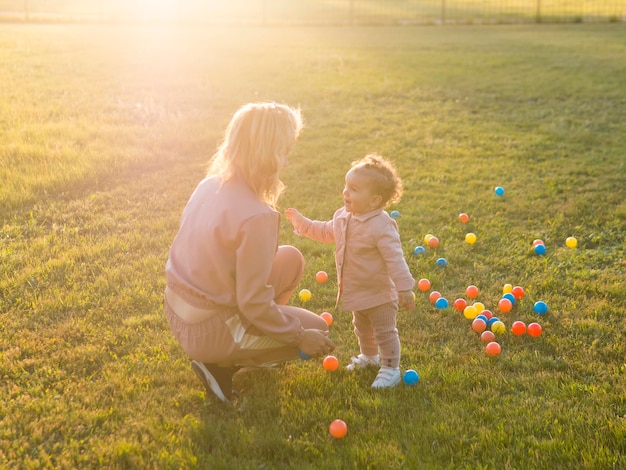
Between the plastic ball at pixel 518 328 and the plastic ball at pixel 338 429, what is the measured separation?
1.76m

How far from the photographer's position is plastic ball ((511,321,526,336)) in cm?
480

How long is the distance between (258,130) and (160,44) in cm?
1579

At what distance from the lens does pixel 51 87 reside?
1148 centimetres

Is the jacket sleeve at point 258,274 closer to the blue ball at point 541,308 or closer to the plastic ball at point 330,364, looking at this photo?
the plastic ball at point 330,364

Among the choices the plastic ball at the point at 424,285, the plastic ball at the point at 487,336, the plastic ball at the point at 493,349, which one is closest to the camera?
the plastic ball at the point at 493,349

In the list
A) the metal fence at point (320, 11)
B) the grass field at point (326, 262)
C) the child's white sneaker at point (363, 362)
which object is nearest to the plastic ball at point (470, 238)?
the grass field at point (326, 262)

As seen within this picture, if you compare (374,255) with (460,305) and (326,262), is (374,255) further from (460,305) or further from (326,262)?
(326,262)

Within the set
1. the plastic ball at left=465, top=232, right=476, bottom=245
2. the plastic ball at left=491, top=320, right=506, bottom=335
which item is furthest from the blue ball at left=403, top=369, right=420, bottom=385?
the plastic ball at left=465, top=232, right=476, bottom=245

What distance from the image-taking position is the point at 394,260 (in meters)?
4.00

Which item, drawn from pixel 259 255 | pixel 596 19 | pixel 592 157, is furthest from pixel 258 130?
pixel 596 19

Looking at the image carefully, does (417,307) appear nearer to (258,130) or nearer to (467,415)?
(467,415)

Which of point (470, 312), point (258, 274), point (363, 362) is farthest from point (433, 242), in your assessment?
point (258, 274)

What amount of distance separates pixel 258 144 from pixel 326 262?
8.22 ft

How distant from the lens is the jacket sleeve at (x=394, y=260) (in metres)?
3.93
